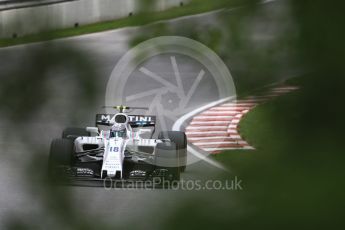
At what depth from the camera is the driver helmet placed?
966 cm

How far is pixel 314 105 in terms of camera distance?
3.76 feet

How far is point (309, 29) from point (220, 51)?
0.44ft

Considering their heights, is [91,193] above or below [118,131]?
below

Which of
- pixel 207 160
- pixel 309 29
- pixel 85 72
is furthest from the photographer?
pixel 207 160

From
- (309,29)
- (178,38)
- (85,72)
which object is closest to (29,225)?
(85,72)

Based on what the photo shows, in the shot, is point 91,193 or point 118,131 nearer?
point 91,193

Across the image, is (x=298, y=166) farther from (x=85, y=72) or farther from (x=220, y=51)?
(x=85, y=72)

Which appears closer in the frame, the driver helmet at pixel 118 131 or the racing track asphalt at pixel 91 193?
the racing track asphalt at pixel 91 193

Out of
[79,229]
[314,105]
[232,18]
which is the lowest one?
[79,229]

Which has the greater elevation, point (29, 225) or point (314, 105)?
point (314, 105)

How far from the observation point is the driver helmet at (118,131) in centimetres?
966

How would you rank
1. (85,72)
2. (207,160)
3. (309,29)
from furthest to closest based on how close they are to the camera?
(207,160)
(85,72)
(309,29)

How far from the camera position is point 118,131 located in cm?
968

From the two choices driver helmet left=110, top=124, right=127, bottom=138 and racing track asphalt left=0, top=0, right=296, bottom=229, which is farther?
driver helmet left=110, top=124, right=127, bottom=138
